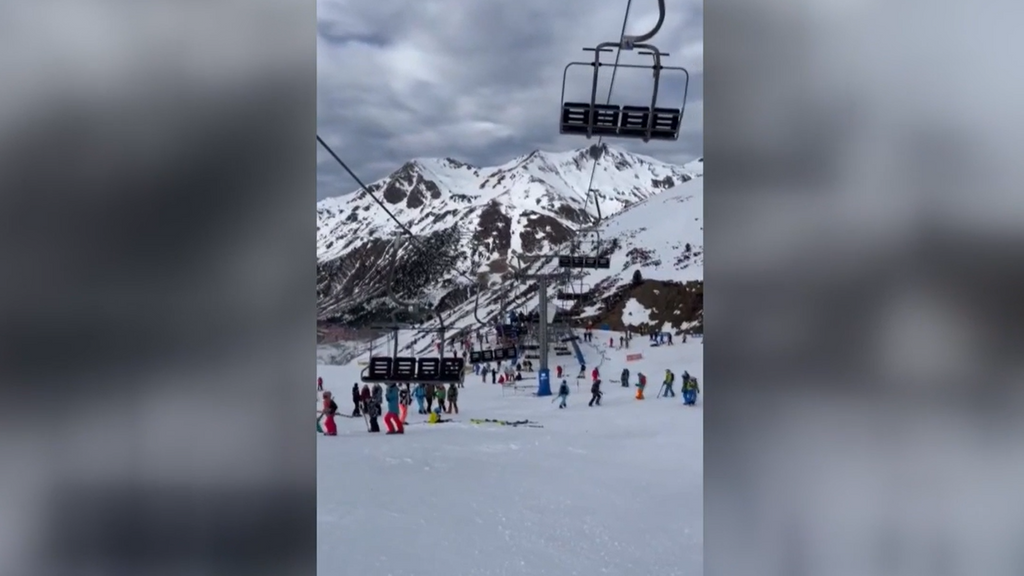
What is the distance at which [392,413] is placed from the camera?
10.9 m

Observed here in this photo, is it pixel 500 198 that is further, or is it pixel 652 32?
pixel 500 198

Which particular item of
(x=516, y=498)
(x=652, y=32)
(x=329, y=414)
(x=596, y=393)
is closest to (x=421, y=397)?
(x=329, y=414)

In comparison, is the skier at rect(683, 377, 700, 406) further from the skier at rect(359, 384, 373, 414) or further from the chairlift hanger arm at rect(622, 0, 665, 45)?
the chairlift hanger arm at rect(622, 0, 665, 45)

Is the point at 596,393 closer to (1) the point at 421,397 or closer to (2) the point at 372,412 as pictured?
(1) the point at 421,397

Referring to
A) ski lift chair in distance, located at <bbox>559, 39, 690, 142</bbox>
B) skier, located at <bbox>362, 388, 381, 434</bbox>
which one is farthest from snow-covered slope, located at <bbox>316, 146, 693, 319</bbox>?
ski lift chair in distance, located at <bbox>559, 39, 690, 142</bbox>

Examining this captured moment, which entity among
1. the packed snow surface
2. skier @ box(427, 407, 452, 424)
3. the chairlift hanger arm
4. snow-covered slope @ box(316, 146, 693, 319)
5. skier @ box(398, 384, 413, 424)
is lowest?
the packed snow surface

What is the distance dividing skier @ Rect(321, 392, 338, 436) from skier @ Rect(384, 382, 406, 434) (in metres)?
0.78

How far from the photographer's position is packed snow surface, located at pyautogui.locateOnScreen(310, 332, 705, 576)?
629cm

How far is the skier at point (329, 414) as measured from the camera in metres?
10.4

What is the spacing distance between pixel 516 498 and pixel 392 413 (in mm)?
3921
